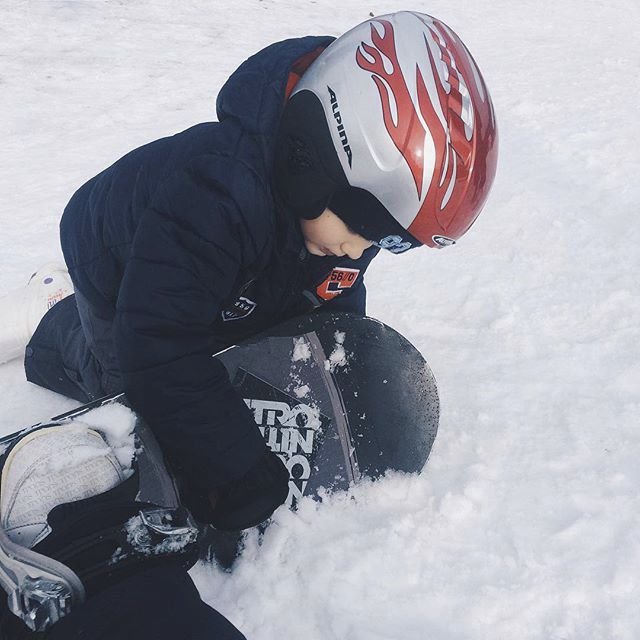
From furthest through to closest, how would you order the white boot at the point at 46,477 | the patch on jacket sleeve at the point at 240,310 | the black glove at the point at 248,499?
the patch on jacket sleeve at the point at 240,310 → the black glove at the point at 248,499 → the white boot at the point at 46,477

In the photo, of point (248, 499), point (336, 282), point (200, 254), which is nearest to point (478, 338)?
point (336, 282)

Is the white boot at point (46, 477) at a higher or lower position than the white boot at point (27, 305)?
higher

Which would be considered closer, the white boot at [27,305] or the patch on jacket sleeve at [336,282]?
the patch on jacket sleeve at [336,282]

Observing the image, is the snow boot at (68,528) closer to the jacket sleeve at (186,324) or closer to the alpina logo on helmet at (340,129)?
the jacket sleeve at (186,324)

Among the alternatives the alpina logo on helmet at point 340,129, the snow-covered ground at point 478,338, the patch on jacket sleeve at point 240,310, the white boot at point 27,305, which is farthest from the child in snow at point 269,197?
the white boot at point 27,305

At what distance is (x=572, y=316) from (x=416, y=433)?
0.86 meters

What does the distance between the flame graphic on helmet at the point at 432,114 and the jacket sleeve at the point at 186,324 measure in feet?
1.08

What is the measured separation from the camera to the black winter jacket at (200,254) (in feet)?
3.87

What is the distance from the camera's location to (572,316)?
2.13m

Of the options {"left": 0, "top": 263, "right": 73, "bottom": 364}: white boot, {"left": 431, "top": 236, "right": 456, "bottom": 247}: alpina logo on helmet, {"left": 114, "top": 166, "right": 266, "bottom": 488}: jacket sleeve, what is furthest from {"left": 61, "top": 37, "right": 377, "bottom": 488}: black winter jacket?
{"left": 0, "top": 263, "right": 73, "bottom": 364}: white boot

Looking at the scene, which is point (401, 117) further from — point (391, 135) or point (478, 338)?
point (478, 338)

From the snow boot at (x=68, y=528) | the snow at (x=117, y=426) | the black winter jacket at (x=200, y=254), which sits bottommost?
the snow at (x=117, y=426)

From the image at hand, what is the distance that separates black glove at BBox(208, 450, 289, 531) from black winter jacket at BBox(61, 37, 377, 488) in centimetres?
3

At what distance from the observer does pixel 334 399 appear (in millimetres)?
1570
